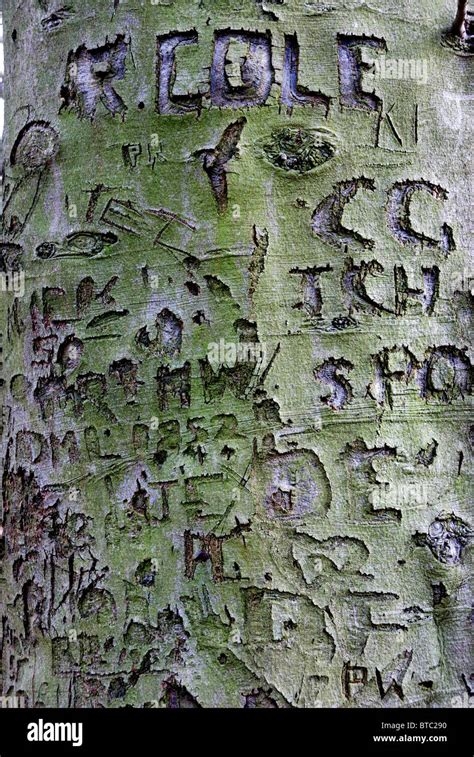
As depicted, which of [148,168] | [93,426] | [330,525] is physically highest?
[148,168]

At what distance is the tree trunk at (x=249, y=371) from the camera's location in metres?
1.20

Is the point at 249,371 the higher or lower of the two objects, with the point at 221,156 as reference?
lower

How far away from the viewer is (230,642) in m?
1.19

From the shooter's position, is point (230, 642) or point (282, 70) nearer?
point (230, 642)

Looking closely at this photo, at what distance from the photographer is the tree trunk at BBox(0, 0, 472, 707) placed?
1196 millimetres

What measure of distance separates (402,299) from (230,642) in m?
0.48

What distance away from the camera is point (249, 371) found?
1.22 meters

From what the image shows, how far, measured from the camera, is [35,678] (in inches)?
50.3

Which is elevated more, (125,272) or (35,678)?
(125,272)

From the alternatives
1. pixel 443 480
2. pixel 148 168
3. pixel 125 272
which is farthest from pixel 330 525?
pixel 148 168

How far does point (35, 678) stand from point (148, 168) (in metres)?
0.69
